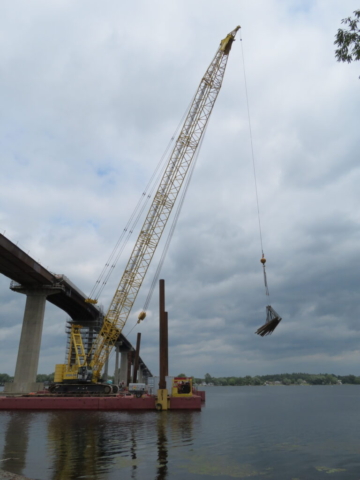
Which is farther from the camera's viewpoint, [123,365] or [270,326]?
[123,365]

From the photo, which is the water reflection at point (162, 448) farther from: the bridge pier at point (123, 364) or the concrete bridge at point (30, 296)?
the bridge pier at point (123, 364)

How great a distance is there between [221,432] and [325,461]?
11.5 m

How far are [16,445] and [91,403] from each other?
23.2 meters

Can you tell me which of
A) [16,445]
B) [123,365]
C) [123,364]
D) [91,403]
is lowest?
[16,445]

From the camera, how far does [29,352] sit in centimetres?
5403

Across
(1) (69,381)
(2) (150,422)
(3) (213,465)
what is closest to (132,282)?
(1) (69,381)

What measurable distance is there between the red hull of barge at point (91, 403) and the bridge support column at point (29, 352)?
26.8ft

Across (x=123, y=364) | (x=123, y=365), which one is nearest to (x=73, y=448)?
(x=123, y=365)

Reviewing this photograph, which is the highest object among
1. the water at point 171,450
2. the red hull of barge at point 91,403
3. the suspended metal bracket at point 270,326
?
the suspended metal bracket at point 270,326

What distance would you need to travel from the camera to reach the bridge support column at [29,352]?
52.9m

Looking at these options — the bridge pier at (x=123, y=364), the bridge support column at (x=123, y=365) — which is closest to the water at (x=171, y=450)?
the bridge pier at (x=123, y=364)

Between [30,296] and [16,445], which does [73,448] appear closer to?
[16,445]

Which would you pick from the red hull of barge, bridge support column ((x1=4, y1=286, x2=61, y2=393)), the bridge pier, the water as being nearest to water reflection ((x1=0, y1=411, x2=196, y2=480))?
the water

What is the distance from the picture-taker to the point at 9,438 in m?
24.9
